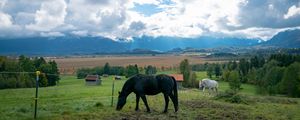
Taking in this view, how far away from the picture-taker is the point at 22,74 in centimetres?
6369

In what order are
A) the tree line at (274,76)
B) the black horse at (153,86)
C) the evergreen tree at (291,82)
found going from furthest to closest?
the tree line at (274,76) → the evergreen tree at (291,82) → the black horse at (153,86)

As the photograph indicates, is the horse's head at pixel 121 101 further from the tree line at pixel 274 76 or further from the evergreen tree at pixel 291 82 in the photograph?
the evergreen tree at pixel 291 82

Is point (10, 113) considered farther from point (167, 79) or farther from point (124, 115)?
point (167, 79)

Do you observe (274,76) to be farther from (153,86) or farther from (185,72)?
(153,86)

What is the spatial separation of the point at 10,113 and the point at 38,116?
1744 mm

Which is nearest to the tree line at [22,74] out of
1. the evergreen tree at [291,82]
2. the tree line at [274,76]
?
the tree line at [274,76]

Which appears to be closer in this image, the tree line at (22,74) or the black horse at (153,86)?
the black horse at (153,86)

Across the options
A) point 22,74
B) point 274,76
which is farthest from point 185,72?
point 22,74

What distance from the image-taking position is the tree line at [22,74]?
5509cm

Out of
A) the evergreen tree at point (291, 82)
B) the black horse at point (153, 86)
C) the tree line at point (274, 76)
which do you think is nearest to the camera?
the black horse at point (153, 86)

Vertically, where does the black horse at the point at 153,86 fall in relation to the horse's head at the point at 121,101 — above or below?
above

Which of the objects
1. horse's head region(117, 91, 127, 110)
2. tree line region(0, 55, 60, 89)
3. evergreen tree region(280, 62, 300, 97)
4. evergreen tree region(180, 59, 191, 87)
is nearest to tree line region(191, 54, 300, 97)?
evergreen tree region(280, 62, 300, 97)

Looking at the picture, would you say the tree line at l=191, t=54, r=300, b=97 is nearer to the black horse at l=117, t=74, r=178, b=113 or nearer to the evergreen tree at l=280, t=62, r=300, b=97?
the evergreen tree at l=280, t=62, r=300, b=97

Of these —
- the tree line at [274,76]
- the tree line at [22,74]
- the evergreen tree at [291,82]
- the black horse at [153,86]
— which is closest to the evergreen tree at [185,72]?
the tree line at [274,76]
